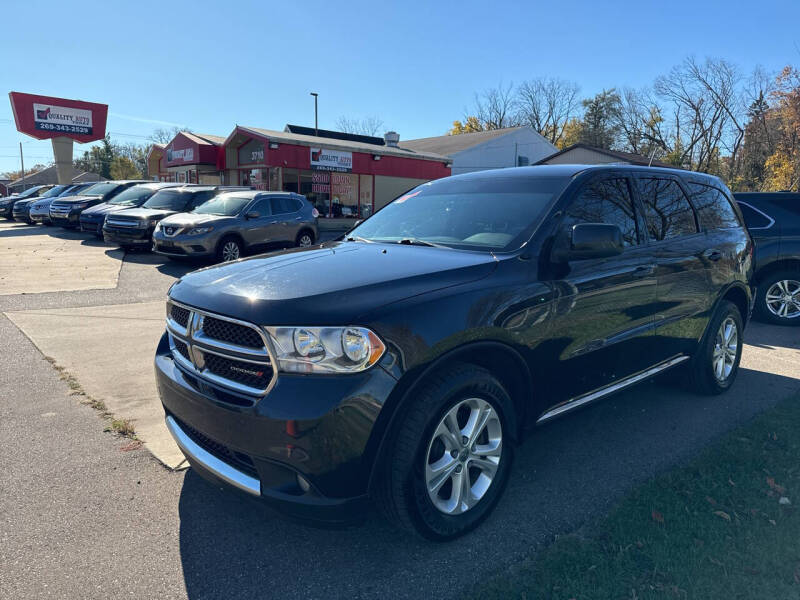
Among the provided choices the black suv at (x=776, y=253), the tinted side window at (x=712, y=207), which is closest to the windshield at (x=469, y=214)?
the tinted side window at (x=712, y=207)

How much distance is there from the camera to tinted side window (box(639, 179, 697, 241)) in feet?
12.8

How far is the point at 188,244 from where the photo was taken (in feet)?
36.5

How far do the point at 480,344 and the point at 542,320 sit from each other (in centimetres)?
49

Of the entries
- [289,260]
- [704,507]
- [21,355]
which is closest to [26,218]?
[21,355]

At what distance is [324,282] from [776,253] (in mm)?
7607

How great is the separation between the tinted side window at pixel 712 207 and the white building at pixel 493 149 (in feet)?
92.8

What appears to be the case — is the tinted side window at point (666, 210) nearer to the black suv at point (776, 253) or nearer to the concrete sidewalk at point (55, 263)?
the black suv at point (776, 253)

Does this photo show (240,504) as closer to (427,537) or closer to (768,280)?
(427,537)

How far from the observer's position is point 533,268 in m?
2.90

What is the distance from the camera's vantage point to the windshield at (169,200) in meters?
14.2

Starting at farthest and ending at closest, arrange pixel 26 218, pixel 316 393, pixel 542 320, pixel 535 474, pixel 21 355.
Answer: pixel 26 218 < pixel 21 355 < pixel 535 474 < pixel 542 320 < pixel 316 393

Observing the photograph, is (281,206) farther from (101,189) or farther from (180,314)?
(180,314)

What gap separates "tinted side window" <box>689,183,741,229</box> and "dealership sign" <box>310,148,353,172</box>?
20499mm

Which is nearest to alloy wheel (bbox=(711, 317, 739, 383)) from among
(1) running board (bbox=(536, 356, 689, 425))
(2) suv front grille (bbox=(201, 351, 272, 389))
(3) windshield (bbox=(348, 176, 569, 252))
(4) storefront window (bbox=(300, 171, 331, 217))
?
(1) running board (bbox=(536, 356, 689, 425))
